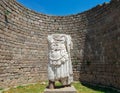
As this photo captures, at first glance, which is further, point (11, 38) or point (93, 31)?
point (93, 31)

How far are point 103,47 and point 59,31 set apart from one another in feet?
11.9

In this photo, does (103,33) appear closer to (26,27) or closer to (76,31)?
(76,31)

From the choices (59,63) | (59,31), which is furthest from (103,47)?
(59,63)

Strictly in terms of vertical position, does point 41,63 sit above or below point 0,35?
below

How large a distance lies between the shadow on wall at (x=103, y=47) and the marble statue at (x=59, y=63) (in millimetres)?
5106

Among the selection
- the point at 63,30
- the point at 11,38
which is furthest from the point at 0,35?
the point at 63,30

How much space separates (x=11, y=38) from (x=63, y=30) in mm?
4508

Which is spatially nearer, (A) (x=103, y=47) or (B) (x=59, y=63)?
(B) (x=59, y=63)

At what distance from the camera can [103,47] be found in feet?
40.4

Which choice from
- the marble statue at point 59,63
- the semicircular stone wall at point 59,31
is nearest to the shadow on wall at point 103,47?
the semicircular stone wall at point 59,31

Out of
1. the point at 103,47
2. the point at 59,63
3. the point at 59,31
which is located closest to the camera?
the point at 59,63

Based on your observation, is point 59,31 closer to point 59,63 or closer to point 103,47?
point 103,47

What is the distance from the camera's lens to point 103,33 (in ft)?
40.7

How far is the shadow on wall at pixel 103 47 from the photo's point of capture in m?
10.9
